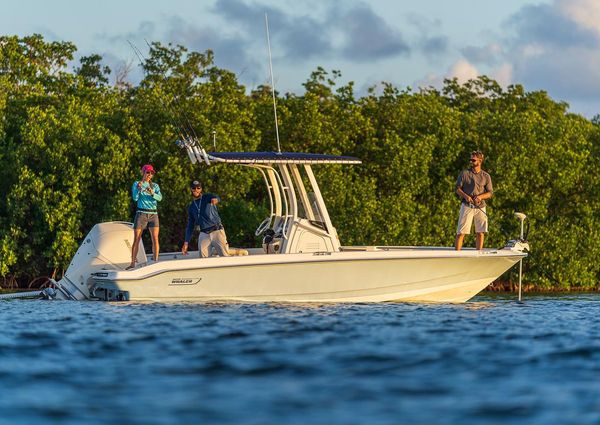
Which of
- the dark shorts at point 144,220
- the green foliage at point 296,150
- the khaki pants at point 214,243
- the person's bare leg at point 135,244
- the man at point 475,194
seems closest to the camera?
the person's bare leg at point 135,244

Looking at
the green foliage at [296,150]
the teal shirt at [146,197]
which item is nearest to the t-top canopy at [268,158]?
the teal shirt at [146,197]

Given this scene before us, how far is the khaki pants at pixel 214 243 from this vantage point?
18680mm

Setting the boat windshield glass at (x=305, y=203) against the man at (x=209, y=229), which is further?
the boat windshield glass at (x=305, y=203)

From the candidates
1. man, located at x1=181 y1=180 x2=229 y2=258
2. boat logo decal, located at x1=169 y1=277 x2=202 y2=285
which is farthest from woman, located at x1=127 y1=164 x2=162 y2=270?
boat logo decal, located at x1=169 y1=277 x2=202 y2=285

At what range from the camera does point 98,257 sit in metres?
18.7

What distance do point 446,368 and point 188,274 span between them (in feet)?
26.9

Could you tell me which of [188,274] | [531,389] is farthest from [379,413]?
[188,274]

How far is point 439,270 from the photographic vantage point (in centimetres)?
1927

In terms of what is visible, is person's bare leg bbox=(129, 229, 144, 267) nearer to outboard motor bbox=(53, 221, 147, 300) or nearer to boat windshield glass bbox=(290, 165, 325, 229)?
outboard motor bbox=(53, 221, 147, 300)

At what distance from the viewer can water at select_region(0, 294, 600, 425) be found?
325 inches

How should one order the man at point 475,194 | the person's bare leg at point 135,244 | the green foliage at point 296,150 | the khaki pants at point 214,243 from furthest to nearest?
the green foliage at point 296,150
the man at point 475,194
the khaki pants at point 214,243
the person's bare leg at point 135,244

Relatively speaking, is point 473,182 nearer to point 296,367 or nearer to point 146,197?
point 146,197

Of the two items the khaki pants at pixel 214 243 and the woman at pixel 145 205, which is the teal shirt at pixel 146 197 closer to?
the woman at pixel 145 205

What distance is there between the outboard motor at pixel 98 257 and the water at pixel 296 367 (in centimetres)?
268
